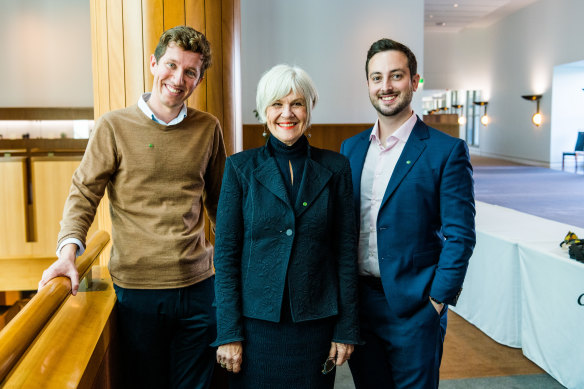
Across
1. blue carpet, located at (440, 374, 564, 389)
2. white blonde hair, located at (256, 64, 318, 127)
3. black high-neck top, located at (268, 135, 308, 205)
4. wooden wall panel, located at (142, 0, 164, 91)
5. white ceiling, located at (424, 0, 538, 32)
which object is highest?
white ceiling, located at (424, 0, 538, 32)

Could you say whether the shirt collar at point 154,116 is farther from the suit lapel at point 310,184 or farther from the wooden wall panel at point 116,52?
the wooden wall panel at point 116,52

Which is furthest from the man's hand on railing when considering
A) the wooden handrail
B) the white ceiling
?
the white ceiling

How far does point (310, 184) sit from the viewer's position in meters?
1.63

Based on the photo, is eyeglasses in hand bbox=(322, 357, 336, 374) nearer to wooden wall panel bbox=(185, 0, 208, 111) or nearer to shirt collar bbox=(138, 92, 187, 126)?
shirt collar bbox=(138, 92, 187, 126)

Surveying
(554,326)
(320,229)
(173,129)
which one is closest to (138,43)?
(173,129)

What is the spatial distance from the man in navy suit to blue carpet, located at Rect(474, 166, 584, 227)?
7.12 metres

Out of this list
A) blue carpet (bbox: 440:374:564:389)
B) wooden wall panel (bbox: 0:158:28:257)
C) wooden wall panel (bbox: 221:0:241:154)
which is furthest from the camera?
wooden wall panel (bbox: 0:158:28:257)

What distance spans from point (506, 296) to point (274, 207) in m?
2.97

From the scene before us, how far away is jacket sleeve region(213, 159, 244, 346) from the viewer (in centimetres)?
160

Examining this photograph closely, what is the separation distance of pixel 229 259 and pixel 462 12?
1857cm

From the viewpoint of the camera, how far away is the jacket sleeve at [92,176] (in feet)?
5.80

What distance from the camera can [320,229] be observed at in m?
1.61

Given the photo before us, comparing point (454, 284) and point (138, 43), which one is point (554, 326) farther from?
point (138, 43)

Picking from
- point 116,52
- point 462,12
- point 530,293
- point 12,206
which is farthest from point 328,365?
point 462,12
